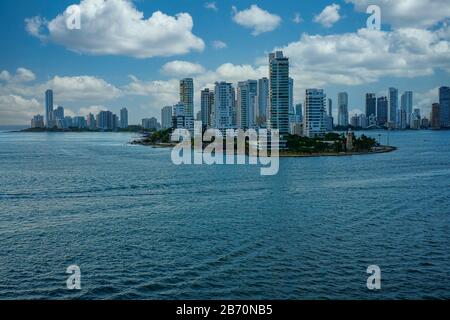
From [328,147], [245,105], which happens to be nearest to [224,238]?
[328,147]

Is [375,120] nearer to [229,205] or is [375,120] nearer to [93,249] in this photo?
[229,205]

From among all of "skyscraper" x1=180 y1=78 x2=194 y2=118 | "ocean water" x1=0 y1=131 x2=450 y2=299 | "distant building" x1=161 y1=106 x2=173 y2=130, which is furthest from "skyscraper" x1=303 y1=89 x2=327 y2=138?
"distant building" x1=161 y1=106 x2=173 y2=130

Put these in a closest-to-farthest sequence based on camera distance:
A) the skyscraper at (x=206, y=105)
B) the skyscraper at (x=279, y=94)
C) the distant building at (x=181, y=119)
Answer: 1. the skyscraper at (x=279, y=94)
2. the distant building at (x=181, y=119)
3. the skyscraper at (x=206, y=105)

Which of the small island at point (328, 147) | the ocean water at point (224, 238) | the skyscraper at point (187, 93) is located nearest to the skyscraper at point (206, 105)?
the skyscraper at point (187, 93)

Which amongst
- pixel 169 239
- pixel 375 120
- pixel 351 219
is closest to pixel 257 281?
pixel 169 239

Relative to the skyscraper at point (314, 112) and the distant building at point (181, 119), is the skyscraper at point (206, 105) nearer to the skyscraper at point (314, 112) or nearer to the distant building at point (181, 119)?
the distant building at point (181, 119)

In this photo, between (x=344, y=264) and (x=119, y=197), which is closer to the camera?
(x=344, y=264)

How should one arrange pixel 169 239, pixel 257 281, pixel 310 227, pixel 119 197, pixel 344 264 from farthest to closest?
pixel 119 197
pixel 310 227
pixel 169 239
pixel 344 264
pixel 257 281
